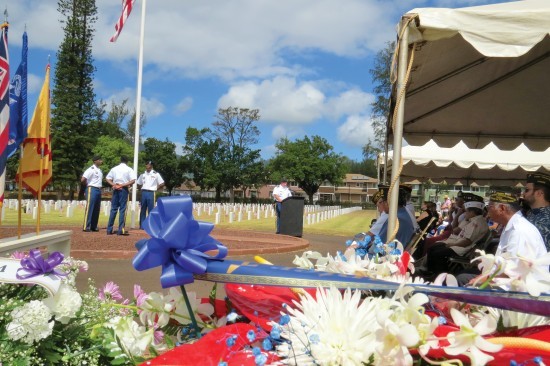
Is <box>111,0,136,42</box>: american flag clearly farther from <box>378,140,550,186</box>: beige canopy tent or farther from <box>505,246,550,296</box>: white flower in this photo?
<box>505,246,550,296</box>: white flower

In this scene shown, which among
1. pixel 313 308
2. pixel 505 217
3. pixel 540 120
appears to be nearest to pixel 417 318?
pixel 313 308

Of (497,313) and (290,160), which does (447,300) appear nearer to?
(497,313)

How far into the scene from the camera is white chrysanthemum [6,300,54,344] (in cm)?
171

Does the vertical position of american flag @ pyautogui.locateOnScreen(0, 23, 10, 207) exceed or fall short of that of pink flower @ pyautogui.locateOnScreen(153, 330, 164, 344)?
it exceeds it

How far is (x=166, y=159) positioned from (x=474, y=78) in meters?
73.1

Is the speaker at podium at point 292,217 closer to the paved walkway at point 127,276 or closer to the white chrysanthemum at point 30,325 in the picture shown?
the paved walkway at point 127,276

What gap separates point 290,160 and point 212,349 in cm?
8995

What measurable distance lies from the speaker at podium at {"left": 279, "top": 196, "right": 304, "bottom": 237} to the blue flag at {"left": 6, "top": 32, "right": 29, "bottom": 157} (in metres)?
12.1

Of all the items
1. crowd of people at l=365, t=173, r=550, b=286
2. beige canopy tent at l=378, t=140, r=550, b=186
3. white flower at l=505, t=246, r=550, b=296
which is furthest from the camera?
beige canopy tent at l=378, t=140, r=550, b=186

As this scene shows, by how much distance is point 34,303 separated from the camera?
176 cm

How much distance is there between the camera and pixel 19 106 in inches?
156

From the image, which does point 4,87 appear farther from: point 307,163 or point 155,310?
point 307,163

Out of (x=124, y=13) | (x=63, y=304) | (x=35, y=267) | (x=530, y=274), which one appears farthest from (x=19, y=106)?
(x=124, y=13)

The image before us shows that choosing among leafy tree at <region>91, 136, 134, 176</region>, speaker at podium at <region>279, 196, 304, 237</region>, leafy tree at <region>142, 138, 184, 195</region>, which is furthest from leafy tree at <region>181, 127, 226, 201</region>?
speaker at podium at <region>279, 196, 304, 237</region>
